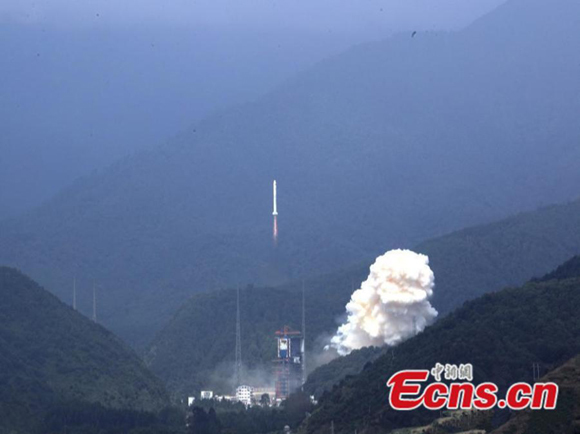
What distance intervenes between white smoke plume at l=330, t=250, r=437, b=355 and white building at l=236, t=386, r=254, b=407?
10516 mm

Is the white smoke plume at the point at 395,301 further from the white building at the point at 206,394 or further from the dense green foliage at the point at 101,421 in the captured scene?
the dense green foliage at the point at 101,421

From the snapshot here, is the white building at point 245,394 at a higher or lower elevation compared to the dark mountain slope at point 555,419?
higher

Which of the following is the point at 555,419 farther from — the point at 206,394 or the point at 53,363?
the point at 206,394

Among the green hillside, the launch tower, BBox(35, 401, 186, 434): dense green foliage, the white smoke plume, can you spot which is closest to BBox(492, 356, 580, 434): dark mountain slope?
BBox(35, 401, 186, 434): dense green foliage

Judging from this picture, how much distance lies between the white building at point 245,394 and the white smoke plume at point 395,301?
10516 mm

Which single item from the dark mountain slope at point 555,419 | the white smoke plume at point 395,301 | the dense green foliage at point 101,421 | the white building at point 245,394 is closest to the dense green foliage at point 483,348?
the dense green foliage at point 101,421

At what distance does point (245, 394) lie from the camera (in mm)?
184500

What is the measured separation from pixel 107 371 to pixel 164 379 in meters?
31.8

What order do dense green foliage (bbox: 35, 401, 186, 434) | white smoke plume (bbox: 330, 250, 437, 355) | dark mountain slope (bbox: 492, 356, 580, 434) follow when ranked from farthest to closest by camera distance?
white smoke plume (bbox: 330, 250, 437, 355), dense green foliage (bbox: 35, 401, 186, 434), dark mountain slope (bbox: 492, 356, 580, 434)

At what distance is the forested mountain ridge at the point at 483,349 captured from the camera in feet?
419

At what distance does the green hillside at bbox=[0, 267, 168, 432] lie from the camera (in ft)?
493

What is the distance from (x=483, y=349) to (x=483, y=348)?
256mm

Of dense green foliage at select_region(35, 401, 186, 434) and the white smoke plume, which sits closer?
dense green foliage at select_region(35, 401, 186, 434)

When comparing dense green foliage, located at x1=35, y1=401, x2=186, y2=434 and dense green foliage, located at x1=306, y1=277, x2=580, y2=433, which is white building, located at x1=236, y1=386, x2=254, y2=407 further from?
dense green foliage, located at x1=306, y1=277, x2=580, y2=433
